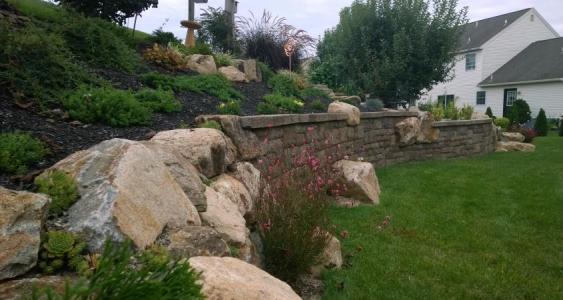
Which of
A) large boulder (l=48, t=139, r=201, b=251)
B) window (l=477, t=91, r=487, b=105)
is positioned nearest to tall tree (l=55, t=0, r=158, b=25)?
large boulder (l=48, t=139, r=201, b=251)

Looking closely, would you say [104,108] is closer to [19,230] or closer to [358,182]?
[19,230]

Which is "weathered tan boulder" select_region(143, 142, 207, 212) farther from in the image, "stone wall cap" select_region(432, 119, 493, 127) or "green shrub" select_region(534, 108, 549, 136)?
"green shrub" select_region(534, 108, 549, 136)

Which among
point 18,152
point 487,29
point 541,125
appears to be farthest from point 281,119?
point 487,29

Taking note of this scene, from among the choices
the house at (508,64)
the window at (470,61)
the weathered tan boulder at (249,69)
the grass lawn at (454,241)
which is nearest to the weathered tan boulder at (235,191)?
the grass lawn at (454,241)

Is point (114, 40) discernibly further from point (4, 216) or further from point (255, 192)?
point (4, 216)

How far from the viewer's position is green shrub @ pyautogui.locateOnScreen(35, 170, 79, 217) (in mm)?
2025

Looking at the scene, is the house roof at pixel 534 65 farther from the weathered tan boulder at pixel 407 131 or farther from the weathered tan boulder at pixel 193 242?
the weathered tan boulder at pixel 193 242

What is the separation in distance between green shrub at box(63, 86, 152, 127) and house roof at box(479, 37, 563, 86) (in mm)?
24414

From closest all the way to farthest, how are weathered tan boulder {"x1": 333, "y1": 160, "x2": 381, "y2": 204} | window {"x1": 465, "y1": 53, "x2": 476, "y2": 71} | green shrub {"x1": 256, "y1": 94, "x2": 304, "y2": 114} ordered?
weathered tan boulder {"x1": 333, "y1": 160, "x2": 381, "y2": 204} < green shrub {"x1": 256, "y1": 94, "x2": 304, "y2": 114} < window {"x1": 465, "y1": 53, "x2": 476, "y2": 71}

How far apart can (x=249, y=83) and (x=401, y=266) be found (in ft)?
17.7

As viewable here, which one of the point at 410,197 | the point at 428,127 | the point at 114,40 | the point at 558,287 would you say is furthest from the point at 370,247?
the point at 428,127

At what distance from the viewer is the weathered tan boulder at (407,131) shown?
9.62 meters

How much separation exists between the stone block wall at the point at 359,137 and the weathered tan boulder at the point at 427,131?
0.15m

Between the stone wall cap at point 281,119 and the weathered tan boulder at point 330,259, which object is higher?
the stone wall cap at point 281,119
